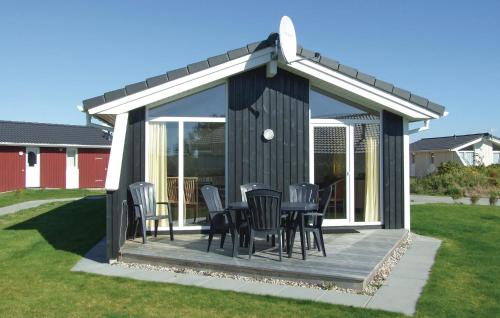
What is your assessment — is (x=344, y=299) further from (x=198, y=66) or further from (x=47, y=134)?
(x=47, y=134)

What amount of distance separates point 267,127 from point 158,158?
2.10 m

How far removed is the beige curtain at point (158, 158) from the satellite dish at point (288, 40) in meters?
2.57

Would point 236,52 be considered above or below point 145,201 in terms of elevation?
above

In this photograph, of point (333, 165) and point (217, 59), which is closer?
point (217, 59)

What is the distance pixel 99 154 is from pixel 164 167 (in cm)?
1854

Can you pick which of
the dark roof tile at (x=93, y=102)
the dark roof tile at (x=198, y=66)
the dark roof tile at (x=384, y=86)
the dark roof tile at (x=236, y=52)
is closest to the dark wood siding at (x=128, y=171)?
the dark roof tile at (x=93, y=102)

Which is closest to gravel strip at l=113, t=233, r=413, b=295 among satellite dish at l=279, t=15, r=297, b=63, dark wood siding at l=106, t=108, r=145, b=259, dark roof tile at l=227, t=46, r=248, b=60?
dark wood siding at l=106, t=108, r=145, b=259

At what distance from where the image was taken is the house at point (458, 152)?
33344 mm

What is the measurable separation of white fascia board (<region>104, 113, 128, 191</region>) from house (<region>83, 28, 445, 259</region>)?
28 centimetres

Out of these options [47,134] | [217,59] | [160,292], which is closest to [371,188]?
[217,59]

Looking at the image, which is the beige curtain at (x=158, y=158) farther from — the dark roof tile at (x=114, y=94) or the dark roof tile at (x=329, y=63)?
the dark roof tile at (x=329, y=63)

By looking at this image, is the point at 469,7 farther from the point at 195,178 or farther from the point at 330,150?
the point at 195,178

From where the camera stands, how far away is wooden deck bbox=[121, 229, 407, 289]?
5.51 metres

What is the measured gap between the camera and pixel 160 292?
206 inches
